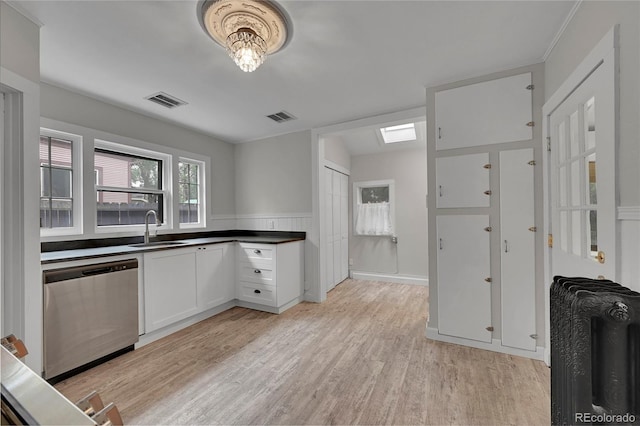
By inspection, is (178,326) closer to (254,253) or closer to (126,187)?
(254,253)

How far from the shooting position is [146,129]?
3205mm

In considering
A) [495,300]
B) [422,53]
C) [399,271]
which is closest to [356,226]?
[399,271]

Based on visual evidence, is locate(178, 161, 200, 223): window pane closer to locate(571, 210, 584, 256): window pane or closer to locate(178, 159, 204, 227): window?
locate(178, 159, 204, 227): window

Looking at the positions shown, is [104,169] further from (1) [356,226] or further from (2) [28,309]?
(1) [356,226]

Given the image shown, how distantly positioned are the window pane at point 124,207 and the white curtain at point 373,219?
3192 millimetres

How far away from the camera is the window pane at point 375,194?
488 cm

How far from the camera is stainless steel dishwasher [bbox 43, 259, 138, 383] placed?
1.91 meters

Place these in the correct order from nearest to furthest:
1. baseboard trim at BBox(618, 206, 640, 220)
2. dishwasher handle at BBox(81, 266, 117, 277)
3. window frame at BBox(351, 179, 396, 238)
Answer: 1. baseboard trim at BBox(618, 206, 640, 220)
2. dishwasher handle at BBox(81, 266, 117, 277)
3. window frame at BBox(351, 179, 396, 238)

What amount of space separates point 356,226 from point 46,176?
13.5 ft

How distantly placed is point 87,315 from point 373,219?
3.99 metres

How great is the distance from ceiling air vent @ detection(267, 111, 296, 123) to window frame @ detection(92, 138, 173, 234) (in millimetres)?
1432

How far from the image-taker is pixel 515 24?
5.80 ft

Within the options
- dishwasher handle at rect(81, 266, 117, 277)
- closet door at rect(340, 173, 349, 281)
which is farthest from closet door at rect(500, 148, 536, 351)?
dishwasher handle at rect(81, 266, 117, 277)

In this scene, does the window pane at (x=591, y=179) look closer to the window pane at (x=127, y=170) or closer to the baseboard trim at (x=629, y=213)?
the baseboard trim at (x=629, y=213)
